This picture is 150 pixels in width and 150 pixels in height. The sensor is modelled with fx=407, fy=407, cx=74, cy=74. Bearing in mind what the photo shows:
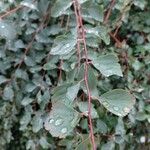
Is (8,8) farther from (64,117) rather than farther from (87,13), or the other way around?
(64,117)

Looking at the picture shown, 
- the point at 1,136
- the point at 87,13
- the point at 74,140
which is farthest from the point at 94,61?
the point at 1,136

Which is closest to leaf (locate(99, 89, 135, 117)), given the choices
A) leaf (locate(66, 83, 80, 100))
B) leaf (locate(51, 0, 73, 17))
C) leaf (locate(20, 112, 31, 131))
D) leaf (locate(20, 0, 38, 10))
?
leaf (locate(66, 83, 80, 100))

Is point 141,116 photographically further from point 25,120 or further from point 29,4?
point 29,4

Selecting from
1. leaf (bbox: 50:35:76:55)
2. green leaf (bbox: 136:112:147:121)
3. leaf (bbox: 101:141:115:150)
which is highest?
leaf (bbox: 50:35:76:55)

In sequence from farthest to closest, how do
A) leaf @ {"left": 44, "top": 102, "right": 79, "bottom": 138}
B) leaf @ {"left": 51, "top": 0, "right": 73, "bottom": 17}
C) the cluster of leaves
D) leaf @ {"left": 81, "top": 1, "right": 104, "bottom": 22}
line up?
the cluster of leaves
leaf @ {"left": 81, "top": 1, "right": 104, "bottom": 22}
leaf @ {"left": 51, "top": 0, "right": 73, "bottom": 17}
leaf @ {"left": 44, "top": 102, "right": 79, "bottom": 138}

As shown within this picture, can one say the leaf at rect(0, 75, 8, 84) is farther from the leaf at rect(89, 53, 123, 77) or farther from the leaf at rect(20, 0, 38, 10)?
the leaf at rect(89, 53, 123, 77)

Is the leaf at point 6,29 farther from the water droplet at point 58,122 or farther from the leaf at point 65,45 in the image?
the water droplet at point 58,122

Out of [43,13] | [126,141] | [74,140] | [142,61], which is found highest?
[43,13]

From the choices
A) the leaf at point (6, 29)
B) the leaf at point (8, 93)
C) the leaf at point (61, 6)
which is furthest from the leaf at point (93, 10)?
the leaf at point (8, 93)
